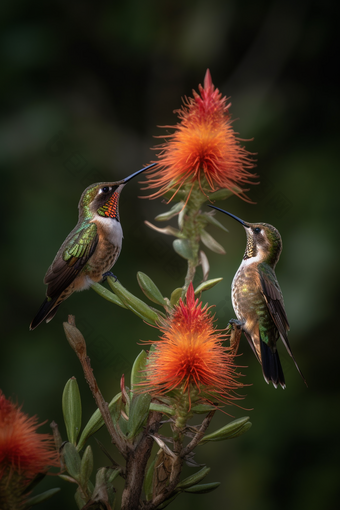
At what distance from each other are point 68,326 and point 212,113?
0.88 feet

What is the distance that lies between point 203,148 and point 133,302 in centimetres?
19

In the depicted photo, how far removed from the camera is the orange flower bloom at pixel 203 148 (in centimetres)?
53

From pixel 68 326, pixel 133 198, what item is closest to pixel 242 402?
pixel 133 198

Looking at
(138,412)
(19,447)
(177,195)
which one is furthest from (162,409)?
(177,195)

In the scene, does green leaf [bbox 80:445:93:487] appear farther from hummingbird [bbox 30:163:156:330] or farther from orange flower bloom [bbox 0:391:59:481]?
hummingbird [bbox 30:163:156:330]

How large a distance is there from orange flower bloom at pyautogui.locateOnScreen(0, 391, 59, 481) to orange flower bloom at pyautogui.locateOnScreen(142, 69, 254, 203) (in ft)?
0.82

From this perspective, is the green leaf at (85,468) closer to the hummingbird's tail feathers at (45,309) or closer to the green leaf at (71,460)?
the green leaf at (71,460)

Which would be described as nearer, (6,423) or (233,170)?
(6,423)

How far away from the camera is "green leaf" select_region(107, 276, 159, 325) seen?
1.58ft

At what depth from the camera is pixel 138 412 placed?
1.57 feet

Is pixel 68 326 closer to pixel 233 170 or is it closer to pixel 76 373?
pixel 233 170

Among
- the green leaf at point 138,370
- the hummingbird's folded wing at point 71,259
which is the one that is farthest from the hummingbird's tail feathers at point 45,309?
the green leaf at point 138,370

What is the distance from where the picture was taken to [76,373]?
1771 mm

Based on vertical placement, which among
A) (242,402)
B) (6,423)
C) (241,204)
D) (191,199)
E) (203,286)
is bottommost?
(242,402)
